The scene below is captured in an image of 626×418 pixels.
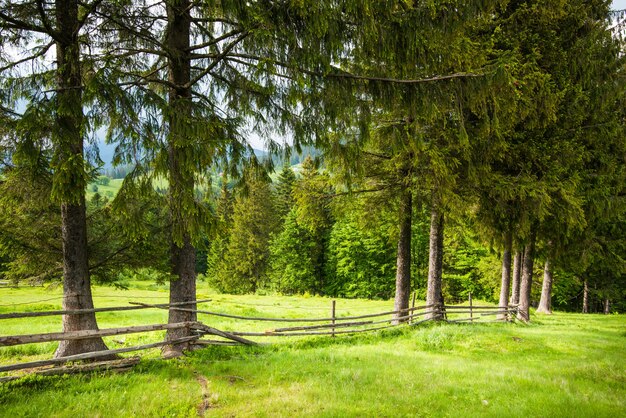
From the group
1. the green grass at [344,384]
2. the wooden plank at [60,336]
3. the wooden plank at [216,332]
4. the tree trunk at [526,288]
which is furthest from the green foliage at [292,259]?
the wooden plank at [60,336]

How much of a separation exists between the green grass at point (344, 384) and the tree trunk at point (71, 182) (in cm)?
80

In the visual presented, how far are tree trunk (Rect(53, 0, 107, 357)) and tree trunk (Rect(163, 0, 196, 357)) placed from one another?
1.43 m

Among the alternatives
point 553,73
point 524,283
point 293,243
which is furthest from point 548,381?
point 293,243

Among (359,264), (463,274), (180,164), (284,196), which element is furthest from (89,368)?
(463,274)

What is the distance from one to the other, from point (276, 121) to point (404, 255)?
7.34 metres

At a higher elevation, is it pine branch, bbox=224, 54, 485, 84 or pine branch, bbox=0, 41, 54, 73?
pine branch, bbox=0, 41, 54, 73

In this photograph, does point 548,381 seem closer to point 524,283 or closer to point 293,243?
point 524,283

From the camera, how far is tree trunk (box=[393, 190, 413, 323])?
13070 millimetres

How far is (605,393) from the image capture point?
6.88m

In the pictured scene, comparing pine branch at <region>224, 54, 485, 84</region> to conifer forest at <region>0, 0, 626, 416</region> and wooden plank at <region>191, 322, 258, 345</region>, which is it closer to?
conifer forest at <region>0, 0, 626, 416</region>

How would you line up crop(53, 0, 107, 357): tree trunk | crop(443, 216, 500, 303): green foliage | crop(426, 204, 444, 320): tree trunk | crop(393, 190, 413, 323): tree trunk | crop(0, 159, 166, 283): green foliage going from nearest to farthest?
crop(53, 0, 107, 357): tree trunk < crop(0, 159, 166, 283): green foliage < crop(393, 190, 413, 323): tree trunk < crop(426, 204, 444, 320): tree trunk < crop(443, 216, 500, 303): green foliage

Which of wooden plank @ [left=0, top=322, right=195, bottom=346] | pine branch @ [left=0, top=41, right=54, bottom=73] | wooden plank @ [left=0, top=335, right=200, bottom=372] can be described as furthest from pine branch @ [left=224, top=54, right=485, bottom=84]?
wooden plank @ [left=0, top=335, right=200, bottom=372]

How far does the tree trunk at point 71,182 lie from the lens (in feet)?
20.2

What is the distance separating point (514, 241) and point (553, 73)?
6575mm
